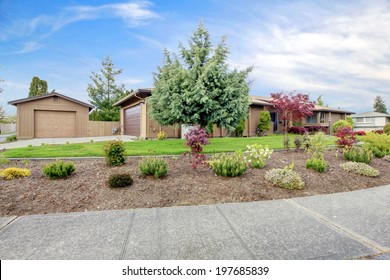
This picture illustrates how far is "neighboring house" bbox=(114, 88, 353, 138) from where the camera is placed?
14.1 meters

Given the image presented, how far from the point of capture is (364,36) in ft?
25.5

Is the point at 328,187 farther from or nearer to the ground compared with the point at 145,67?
nearer to the ground

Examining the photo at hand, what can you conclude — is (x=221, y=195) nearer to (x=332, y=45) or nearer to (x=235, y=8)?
(x=235, y=8)

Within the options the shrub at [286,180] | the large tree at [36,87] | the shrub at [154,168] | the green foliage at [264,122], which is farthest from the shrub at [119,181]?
the large tree at [36,87]

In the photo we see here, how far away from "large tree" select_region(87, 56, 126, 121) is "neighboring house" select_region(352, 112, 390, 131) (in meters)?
40.7

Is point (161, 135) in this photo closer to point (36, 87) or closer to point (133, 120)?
point (133, 120)

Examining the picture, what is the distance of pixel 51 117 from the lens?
17016 millimetres

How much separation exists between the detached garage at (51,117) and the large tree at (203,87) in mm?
11777

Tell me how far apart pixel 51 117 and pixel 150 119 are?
9.15m

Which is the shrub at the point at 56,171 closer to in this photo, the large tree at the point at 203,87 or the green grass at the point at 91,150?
the green grass at the point at 91,150

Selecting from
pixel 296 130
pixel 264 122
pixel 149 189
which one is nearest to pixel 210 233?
pixel 149 189

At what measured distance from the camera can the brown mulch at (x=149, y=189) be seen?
3.72 meters
